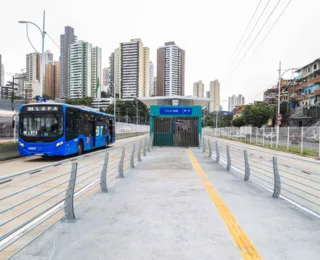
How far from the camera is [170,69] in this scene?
99250 millimetres

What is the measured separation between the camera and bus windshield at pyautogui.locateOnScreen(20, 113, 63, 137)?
49.1 ft

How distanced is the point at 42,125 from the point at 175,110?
1138 cm

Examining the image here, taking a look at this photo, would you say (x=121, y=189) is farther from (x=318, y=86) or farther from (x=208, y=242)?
(x=318, y=86)

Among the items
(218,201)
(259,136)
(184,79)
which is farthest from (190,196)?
(184,79)

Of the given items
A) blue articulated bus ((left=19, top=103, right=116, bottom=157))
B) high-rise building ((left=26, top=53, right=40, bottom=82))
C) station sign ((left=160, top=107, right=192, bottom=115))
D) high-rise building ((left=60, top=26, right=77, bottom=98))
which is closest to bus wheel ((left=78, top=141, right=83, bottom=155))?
blue articulated bus ((left=19, top=103, right=116, bottom=157))

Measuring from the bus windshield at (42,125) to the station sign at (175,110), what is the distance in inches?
404

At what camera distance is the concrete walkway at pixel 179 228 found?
3.72 m

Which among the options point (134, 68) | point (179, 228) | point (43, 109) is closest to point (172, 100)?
point (43, 109)

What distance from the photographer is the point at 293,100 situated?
7231 centimetres

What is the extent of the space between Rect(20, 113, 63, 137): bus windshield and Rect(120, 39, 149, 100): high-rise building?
6574 cm

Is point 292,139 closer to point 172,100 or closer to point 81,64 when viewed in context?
point 172,100

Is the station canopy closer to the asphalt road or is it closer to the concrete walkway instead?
the asphalt road

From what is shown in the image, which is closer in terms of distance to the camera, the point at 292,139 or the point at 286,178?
the point at 286,178

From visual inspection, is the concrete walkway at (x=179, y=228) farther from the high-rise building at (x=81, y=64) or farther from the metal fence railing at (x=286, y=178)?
the high-rise building at (x=81, y=64)
